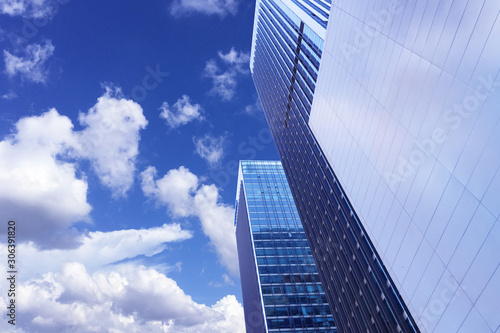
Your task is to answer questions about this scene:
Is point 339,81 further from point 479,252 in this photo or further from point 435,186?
point 479,252

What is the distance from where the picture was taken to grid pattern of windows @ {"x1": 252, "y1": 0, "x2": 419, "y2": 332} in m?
32.2

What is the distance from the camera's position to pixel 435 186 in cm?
1515

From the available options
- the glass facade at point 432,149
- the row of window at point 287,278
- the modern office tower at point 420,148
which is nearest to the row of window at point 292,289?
the row of window at point 287,278

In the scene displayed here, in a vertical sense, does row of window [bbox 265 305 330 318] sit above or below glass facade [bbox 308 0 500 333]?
above

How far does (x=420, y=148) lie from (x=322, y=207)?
1265 inches

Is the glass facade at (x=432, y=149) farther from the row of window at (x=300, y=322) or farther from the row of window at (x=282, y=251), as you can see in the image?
the row of window at (x=282, y=251)

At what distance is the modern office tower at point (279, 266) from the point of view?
232 ft

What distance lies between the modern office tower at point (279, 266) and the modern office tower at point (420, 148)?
129 ft

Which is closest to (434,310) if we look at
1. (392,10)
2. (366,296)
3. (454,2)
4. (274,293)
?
(454,2)

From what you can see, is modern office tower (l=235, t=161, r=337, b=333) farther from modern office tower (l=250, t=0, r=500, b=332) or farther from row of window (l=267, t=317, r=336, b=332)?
modern office tower (l=250, t=0, r=500, b=332)

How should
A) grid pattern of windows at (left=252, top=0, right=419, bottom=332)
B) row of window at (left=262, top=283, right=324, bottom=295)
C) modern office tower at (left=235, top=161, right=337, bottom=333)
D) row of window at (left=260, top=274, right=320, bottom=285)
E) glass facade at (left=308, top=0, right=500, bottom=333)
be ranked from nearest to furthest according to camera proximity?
glass facade at (left=308, top=0, right=500, bottom=333) → grid pattern of windows at (left=252, top=0, right=419, bottom=332) → modern office tower at (left=235, top=161, right=337, bottom=333) → row of window at (left=262, top=283, right=324, bottom=295) → row of window at (left=260, top=274, right=320, bottom=285)

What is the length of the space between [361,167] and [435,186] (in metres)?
8.18

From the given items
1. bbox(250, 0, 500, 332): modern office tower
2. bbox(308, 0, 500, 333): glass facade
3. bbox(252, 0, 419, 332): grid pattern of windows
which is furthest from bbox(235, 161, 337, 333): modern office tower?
bbox(308, 0, 500, 333): glass facade

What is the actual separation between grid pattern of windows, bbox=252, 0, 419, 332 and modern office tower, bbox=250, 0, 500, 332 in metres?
0.35
